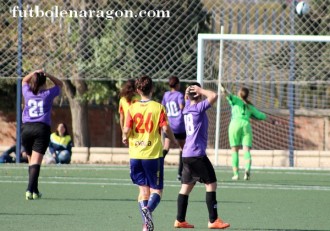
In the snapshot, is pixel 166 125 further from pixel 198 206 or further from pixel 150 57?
pixel 150 57

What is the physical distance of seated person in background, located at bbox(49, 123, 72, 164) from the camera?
24938 millimetres

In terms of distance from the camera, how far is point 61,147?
25.0 metres

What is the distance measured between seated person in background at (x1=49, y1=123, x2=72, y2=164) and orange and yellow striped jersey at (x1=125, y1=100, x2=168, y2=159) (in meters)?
13.8

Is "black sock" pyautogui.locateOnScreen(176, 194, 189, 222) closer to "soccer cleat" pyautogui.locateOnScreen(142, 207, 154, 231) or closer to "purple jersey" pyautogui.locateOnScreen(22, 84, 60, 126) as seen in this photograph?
"soccer cleat" pyautogui.locateOnScreen(142, 207, 154, 231)

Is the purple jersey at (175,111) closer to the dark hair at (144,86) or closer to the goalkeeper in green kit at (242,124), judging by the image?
the goalkeeper in green kit at (242,124)

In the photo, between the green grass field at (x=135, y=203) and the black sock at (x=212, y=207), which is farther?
the green grass field at (x=135, y=203)

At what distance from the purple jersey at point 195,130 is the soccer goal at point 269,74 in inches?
346

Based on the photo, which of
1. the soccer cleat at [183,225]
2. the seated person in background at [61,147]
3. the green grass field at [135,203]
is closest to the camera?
the soccer cleat at [183,225]

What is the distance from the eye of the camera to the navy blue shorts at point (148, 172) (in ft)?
37.1

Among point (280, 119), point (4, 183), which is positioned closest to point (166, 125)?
point (4, 183)

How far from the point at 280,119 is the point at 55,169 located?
8.18 m

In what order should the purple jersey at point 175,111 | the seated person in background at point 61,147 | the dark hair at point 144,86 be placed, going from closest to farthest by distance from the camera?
the dark hair at point 144,86 → the purple jersey at point 175,111 → the seated person in background at point 61,147

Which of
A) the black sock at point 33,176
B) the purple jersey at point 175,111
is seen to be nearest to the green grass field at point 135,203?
the black sock at point 33,176

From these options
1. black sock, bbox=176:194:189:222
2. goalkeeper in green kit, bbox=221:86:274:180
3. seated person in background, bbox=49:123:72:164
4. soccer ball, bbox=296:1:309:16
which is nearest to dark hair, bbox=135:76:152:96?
black sock, bbox=176:194:189:222
